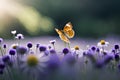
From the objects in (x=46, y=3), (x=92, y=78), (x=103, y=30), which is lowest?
(x=92, y=78)

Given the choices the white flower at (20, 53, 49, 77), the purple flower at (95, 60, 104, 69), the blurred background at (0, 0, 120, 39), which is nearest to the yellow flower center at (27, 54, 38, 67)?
the white flower at (20, 53, 49, 77)

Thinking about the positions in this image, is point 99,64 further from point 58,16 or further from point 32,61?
point 58,16

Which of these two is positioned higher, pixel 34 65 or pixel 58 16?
pixel 58 16

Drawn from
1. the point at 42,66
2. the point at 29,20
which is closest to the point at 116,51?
the point at 42,66

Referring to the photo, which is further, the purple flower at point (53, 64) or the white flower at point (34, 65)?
the white flower at point (34, 65)

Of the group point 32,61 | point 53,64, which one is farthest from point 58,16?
point 53,64

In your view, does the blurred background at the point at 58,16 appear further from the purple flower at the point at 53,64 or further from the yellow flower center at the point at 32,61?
the purple flower at the point at 53,64

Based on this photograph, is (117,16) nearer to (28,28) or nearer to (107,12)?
(107,12)

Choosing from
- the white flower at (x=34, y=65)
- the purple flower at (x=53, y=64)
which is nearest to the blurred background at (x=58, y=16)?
the white flower at (x=34, y=65)
